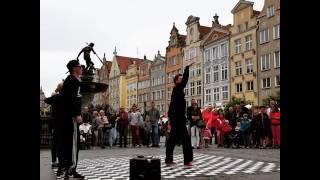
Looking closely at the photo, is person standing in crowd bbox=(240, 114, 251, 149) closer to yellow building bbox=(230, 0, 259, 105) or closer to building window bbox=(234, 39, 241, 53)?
yellow building bbox=(230, 0, 259, 105)

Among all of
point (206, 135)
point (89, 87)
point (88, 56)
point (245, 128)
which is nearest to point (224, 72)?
point (245, 128)

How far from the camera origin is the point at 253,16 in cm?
5309

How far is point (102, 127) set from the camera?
65.4 feet

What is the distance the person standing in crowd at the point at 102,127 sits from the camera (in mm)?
19734

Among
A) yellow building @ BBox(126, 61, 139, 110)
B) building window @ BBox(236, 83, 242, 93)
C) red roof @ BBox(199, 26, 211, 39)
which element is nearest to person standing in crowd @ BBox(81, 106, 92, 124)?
building window @ BBox(236, 83, 242, 93)

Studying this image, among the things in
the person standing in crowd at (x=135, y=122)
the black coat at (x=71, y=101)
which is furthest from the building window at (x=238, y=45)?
the black coat at (x=71, y=101)

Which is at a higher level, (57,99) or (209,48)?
(209,48)

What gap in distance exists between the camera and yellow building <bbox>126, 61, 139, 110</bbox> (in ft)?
318

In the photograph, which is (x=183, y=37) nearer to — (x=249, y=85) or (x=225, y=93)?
(x=225, y=93)
